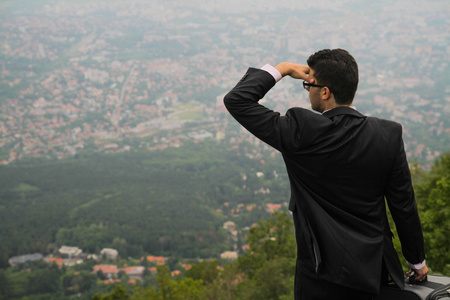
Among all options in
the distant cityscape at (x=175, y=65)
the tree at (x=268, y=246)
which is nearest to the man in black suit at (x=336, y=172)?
the tree at (x=268, y=246)

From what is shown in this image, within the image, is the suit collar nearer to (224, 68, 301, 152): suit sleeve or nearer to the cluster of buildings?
(224, 68, 301, 152): suit sleeve

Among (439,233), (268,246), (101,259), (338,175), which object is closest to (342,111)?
(338,175)

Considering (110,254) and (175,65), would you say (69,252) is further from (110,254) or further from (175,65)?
(175,65)

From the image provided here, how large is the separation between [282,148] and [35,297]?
2463cm

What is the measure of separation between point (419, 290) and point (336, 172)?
431 mm

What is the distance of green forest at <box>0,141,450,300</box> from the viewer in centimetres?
1266

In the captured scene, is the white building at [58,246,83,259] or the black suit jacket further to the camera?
the white building at [58,246,83,259]

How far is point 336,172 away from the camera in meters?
1.09

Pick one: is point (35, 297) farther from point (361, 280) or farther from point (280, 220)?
point (361, 280)

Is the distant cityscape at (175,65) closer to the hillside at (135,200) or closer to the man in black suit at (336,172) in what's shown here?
the hillside at (135,200)

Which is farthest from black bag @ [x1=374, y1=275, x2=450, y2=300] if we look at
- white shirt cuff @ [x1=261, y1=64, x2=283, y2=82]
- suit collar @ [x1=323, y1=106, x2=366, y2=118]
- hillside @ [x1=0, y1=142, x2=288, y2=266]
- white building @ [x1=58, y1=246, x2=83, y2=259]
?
white building @ [x1=58, y1=246, x2=83, y2=259]

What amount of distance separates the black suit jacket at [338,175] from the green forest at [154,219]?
680cm

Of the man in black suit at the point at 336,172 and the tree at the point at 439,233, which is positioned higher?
the man in black suit at the point at 336,172

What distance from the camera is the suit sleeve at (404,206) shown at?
3.70ft
